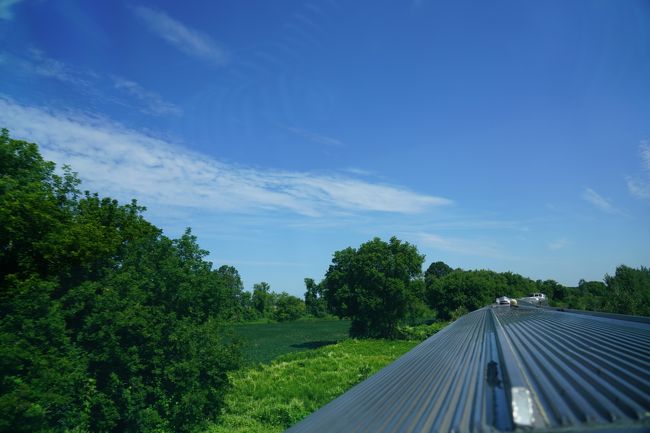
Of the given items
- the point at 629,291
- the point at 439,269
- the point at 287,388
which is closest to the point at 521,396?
the point at 287,388

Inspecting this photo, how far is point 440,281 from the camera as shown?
259 feet

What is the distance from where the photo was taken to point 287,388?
820 inches

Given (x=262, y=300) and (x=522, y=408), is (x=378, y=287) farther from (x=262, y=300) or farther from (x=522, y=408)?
(x=262, y=300)

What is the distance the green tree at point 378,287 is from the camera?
45906 millimetres

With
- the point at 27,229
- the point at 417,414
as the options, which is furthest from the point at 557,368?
the point at 27,229

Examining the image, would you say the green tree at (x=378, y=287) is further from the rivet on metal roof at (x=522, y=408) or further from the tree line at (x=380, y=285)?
the rivet on metal roof at (x=522, y=408)

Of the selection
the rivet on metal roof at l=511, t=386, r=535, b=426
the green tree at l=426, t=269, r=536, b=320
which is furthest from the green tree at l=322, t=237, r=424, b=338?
the rivet on metal roof at l=511, t=386, r=535, b=426

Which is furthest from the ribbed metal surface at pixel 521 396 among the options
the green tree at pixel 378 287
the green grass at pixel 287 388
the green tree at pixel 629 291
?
the green tree at pixel 378 287

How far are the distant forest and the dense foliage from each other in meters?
0.04

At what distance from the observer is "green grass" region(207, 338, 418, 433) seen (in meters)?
16.3

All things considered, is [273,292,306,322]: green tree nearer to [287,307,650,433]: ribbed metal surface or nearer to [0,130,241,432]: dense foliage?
[0,130,241,432]: dense foliage

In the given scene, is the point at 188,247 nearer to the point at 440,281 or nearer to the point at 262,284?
the point at 440,281

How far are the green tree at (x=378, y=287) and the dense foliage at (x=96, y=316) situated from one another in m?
30.9

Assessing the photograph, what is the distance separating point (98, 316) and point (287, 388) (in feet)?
37.7
